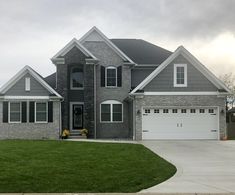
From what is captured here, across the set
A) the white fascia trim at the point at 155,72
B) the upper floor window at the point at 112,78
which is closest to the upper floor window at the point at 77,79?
the upper floor window at the point at 112,78

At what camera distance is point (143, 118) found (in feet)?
99.0

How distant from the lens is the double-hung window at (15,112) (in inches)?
1257

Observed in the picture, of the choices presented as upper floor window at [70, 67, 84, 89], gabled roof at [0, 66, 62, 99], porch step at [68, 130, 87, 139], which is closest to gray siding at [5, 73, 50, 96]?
gabled roof at [0, 66, 62, 99]

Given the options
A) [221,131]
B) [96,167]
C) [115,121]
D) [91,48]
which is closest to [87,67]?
[91,48]

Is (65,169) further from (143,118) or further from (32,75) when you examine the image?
(32,75)

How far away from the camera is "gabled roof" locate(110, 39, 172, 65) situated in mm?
36525

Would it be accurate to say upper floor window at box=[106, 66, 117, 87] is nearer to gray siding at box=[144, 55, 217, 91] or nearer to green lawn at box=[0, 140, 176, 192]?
gray siding at box=[144, 55, 217, 91]

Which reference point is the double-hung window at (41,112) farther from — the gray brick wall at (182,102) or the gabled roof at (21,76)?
the gray brick wall at (182,102)

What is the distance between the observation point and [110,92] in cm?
3469

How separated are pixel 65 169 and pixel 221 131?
61.6 feet

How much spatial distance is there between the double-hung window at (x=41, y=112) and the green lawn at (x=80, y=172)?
14.3m

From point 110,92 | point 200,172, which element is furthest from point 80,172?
point 110,92

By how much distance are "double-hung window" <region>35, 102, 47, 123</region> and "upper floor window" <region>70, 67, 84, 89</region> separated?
319cm

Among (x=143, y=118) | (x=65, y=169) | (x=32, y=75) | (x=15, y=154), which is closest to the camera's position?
(x=65, y=169)
